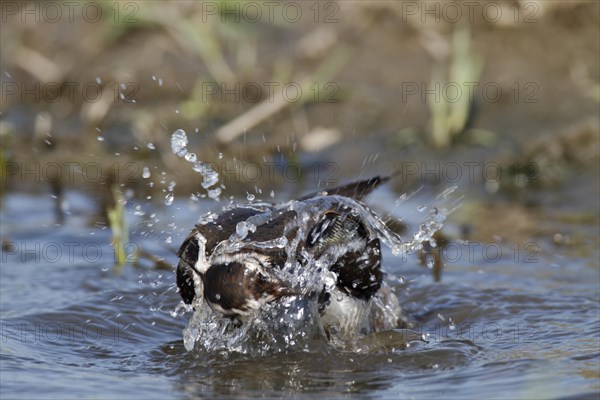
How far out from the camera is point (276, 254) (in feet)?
12.6

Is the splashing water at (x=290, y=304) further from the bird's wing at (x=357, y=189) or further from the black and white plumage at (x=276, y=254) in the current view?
the bird's wing at (x=357, y=189)

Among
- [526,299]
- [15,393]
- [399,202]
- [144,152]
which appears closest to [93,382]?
[15,393]

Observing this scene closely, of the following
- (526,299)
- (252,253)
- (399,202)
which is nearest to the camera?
(252,253)

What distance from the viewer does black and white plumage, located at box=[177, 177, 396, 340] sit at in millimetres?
3795

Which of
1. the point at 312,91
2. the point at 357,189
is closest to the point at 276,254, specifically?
the point at 357,189

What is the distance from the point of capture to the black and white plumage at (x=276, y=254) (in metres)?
3.79

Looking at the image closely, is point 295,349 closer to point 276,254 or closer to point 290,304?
point 290,304

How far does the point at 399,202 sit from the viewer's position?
684 cm

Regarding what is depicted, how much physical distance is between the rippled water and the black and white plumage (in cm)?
32

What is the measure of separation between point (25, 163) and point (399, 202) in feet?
9.38

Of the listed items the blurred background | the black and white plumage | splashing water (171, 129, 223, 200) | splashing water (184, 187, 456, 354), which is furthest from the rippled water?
the blurred background

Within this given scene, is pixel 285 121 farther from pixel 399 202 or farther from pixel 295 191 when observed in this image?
pixel 399 202

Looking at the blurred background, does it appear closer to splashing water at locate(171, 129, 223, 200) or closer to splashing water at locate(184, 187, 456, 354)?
splashing water at locate(171, 129, 223, 200)

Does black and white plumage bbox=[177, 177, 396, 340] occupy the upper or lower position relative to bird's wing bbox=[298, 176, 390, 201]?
lower
